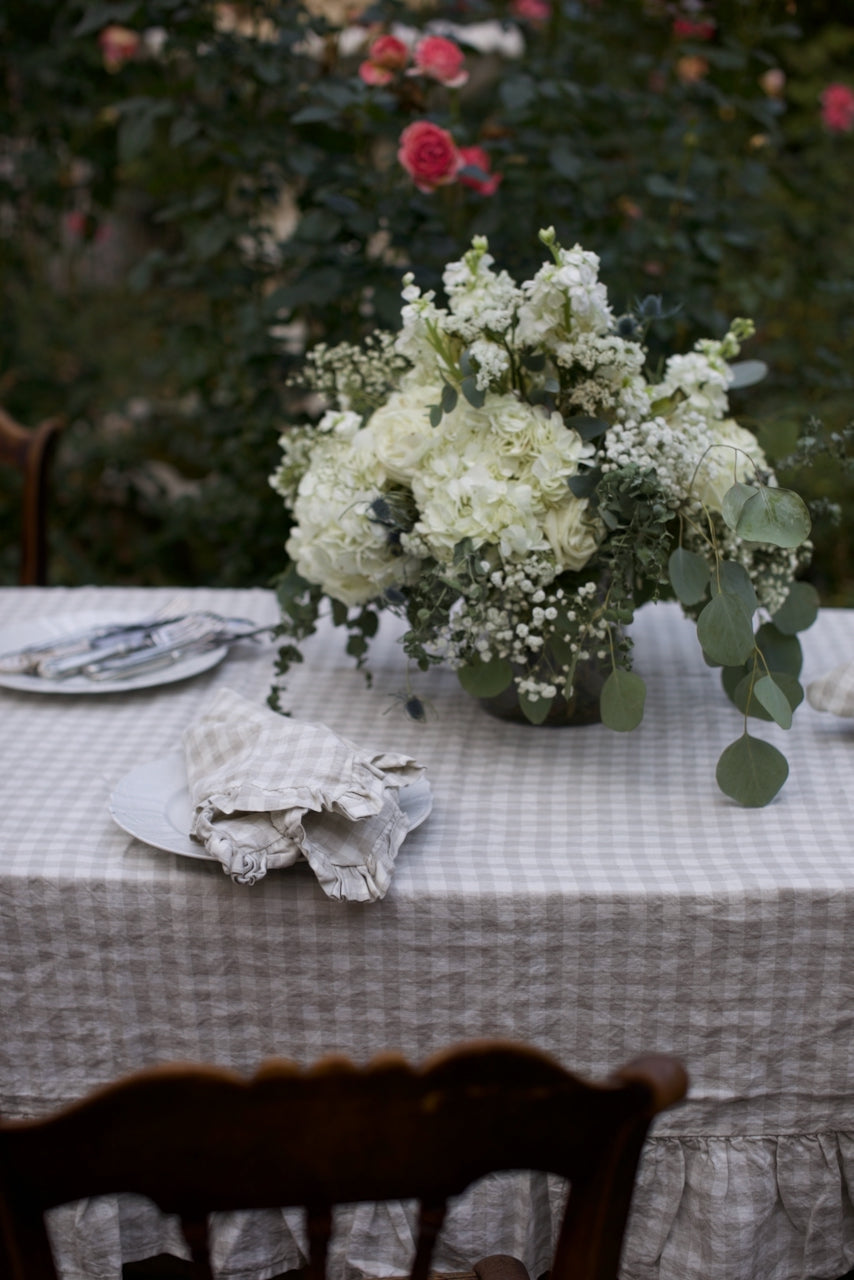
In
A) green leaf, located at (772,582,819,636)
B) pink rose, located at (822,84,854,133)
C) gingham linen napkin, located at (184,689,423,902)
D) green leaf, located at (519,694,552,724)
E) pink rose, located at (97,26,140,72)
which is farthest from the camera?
pink rose, located at (822,84,854,133)

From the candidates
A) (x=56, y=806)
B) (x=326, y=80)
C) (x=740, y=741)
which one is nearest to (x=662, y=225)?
(x=326, y=80)

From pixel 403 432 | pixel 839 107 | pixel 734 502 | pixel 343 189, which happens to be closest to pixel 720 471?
pixel 734 502

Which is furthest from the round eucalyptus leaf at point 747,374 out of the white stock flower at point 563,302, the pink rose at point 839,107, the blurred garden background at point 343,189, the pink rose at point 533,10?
the pink rose at point 839,107

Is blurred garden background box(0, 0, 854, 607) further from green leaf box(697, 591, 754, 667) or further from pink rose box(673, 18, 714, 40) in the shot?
green leaf box(697, 591, 754, 667)

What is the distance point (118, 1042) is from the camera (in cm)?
101

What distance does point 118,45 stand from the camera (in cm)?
254

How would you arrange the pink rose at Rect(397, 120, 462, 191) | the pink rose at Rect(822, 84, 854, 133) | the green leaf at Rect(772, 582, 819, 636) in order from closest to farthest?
the green leaf at Rect(772, 582, 819, 636)
the pink rose at Rect(397, 120, 462, 191)
the pink rose at Rect(822, 84, 854, 133)

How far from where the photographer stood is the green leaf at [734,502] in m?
1.06

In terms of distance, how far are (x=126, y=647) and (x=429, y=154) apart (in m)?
0.92

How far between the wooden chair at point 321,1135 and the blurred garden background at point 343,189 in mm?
1519

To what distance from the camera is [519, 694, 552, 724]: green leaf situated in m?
1.15

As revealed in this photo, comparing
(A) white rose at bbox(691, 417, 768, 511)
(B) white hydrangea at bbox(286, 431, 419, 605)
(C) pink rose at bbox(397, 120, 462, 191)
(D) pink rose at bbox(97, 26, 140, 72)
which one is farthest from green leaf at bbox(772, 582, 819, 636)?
(D) pink rose at bbox(97, 26, 140, 72)

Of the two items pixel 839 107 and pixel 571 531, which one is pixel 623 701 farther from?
pixel 839 107

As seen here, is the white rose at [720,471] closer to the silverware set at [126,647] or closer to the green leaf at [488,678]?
the green leaf at [488,678]
